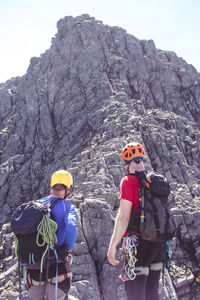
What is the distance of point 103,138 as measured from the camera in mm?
33844

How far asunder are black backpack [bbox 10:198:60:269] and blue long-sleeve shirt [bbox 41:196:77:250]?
0.31m

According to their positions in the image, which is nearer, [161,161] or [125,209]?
[125,209]

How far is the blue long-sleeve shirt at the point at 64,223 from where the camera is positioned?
6.71 meters

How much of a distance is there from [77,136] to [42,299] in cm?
3398

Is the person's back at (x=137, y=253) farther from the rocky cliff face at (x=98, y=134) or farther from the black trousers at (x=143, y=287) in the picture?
the rocky cliff face at (x=98, y=134)

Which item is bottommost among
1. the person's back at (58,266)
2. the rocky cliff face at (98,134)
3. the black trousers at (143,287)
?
the black trousers at (143,287)

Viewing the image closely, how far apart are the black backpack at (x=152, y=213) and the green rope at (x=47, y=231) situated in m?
1.94

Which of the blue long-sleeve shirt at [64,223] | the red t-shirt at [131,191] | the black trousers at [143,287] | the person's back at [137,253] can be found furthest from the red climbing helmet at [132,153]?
the black trousers at [143,287]

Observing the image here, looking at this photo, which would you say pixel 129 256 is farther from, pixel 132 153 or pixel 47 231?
pixel 132 153

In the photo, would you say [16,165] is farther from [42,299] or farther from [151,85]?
[42,299]

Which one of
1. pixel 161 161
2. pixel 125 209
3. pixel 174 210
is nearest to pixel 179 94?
pixel 161 161

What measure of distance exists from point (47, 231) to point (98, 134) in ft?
99.6

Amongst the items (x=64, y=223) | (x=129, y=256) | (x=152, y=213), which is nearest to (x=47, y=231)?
(x=64, y=223)

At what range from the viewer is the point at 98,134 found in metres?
36.3
